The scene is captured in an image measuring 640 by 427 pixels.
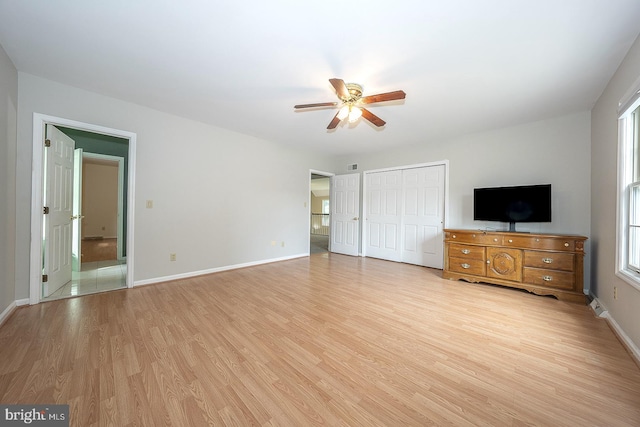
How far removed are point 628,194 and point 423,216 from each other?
2600mm

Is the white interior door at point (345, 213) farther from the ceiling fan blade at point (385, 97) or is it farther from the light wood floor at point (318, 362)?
the ceiling fan blade at point (385, 97)

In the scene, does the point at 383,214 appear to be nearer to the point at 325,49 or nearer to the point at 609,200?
the point at 609,200

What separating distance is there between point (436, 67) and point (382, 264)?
11.5 ft

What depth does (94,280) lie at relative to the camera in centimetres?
336

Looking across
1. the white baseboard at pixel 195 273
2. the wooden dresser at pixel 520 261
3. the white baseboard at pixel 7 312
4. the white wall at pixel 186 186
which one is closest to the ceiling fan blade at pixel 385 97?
the wooden dresser at pixel 520 261

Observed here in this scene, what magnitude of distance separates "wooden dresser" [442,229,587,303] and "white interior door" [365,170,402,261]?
51.1 inches

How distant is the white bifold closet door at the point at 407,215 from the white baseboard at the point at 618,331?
1.92 meters

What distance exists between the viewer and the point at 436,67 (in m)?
2.18

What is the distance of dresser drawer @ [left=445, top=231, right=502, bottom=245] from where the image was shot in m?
3.32

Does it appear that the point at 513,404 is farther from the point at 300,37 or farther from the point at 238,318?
the point at 300,37

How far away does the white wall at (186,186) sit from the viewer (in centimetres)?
252

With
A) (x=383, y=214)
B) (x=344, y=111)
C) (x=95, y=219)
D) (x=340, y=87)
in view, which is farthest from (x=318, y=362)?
(x=95, y=219)

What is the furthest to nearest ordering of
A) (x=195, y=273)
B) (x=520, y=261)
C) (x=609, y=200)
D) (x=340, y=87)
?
(x=195, y=273)
(x=520, y=261)
(x=609, y=200)
(x=340, y=87)

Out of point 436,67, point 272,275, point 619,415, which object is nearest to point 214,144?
point 272,275
